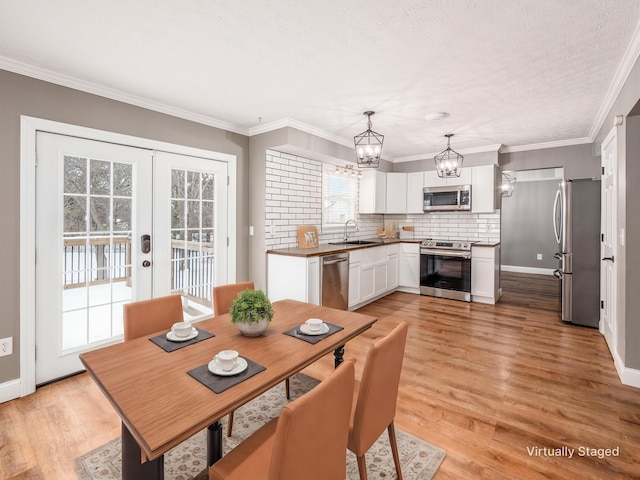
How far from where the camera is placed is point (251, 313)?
1657 mm

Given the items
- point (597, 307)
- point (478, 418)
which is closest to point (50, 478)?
point (478, 418)

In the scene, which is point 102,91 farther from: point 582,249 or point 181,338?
point 582,249

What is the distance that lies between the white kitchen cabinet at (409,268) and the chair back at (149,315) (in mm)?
4285

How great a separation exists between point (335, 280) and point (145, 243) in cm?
214

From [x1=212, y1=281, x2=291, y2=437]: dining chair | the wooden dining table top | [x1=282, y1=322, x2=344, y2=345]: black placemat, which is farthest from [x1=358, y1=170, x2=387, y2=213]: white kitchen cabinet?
[x1=282, y1=322, x2=344, y2=345]: black placemat

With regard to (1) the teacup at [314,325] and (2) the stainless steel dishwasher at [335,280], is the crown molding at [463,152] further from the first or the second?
(1) the teacup at [314,325]

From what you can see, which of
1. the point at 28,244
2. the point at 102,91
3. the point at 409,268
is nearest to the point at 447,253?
the point at 409,268

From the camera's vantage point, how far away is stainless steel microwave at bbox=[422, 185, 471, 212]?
5.23 m

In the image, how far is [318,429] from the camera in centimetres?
100

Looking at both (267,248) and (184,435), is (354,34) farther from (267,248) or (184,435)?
(267,248)

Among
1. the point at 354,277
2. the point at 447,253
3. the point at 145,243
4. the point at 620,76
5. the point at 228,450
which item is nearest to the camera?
the point at 228,450

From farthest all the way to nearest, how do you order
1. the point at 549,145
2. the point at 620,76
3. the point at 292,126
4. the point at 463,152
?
1. the point at 463,152
2. the point at 549,145
3. the point at 292,126
4. the point at 620,76

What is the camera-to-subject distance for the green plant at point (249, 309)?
166 cm

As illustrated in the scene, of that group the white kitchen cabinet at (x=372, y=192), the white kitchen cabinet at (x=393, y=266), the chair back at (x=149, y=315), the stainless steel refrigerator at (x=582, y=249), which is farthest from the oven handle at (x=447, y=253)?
the chair back at (x=149, y=315)
